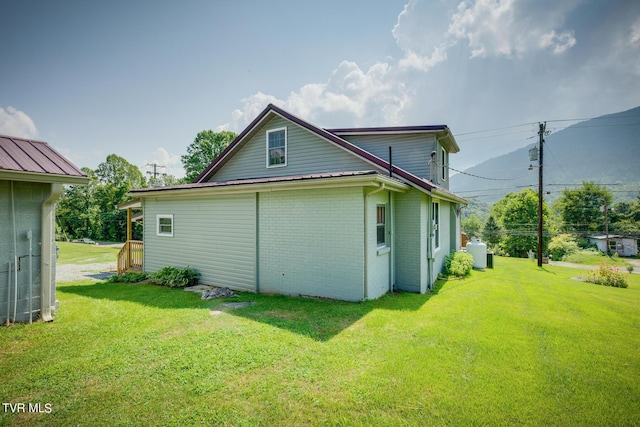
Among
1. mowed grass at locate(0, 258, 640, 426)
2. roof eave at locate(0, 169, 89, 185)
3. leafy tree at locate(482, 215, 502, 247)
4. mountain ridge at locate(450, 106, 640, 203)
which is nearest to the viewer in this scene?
mowed grass at locate(0, 258, 640, 426)

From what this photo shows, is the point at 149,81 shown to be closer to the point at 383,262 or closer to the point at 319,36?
the point at 319,36

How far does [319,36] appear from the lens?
42.8ft

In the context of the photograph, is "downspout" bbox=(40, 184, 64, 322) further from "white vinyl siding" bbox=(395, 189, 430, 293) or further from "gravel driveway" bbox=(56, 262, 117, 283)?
"white vinyl siding" bbox=(395, 189, 430, 293)

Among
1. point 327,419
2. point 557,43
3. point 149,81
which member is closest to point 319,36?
point 149,81

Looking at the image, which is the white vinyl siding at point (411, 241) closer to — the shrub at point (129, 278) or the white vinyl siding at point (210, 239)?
the white vinyl siding at point (210, 239)

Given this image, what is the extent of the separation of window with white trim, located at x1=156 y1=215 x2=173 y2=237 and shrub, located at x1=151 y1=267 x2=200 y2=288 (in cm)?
151

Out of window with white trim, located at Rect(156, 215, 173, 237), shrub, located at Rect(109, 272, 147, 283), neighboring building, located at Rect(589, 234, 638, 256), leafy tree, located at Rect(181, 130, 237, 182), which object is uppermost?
leafy tree, located at Rect(181, 130, 237, 182)

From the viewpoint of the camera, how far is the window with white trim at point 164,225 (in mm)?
10602

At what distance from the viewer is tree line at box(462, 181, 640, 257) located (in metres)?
36.2

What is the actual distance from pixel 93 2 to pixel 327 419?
1518 cm

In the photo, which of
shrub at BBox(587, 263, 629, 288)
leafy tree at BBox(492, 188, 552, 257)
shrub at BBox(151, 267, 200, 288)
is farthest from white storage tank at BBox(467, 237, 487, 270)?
leafy tree at BBox(492, 188, 552, 257)

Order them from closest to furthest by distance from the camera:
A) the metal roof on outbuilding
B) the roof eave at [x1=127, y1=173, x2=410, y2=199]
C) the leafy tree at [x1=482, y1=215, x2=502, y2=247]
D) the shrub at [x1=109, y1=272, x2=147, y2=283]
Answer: the metal roof on outbuilding, the roof eave at [x1=127, y1=173, x2=410, y2=199], the shrub at [x1=109, y1=272, x2=147, y2=283], the leafy tree at [x1=482, y1=215, x2=502, y2=247]

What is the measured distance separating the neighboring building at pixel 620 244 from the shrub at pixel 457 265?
41.2 meters

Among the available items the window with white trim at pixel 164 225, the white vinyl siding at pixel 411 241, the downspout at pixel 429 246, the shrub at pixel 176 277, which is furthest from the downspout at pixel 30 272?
the downspout at pixel 429 246
